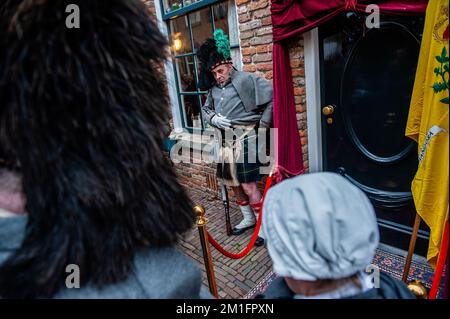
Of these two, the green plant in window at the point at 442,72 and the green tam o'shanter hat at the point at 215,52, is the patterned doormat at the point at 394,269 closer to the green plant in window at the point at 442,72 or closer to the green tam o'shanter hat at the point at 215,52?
the green plant in window at the point at 442,72

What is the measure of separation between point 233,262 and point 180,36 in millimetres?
3463

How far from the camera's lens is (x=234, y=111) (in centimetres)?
319

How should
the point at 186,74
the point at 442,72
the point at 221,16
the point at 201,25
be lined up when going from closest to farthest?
the point at 442,72, the point at 221,16, the point at 201,25, the point at 186,74

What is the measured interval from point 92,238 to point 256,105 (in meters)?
2.57

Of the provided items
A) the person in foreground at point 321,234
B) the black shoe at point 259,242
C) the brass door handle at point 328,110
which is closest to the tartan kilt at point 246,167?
the black shoe at point 259,242

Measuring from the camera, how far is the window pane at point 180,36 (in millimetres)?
4379

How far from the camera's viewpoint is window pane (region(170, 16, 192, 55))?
4.38 metres

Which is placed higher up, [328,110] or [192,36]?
[192,36]

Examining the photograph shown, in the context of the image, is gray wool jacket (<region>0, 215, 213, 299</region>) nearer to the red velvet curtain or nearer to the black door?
the red velvet curtain

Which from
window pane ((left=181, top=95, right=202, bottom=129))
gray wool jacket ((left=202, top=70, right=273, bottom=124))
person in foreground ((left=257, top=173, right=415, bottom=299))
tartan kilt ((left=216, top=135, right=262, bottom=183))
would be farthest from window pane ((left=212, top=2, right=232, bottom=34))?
person in foreground ((left=257, top=173, right=415, bottom=299))

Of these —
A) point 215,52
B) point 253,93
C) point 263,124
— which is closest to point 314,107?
point 263,124

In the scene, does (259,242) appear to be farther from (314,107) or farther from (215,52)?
(215,52)

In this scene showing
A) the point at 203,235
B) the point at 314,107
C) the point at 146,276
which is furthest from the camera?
the point at 314,107
